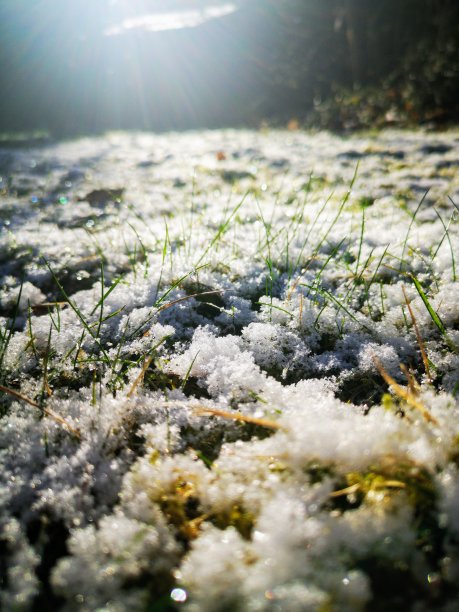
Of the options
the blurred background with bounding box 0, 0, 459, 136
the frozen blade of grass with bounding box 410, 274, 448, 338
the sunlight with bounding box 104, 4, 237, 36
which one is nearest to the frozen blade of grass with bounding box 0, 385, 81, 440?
the frozen blade of grass with bounding box 410, 274, 448, 338

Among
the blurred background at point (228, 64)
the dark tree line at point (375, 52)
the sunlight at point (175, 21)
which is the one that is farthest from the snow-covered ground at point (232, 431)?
the sunlight at point (175, 21)

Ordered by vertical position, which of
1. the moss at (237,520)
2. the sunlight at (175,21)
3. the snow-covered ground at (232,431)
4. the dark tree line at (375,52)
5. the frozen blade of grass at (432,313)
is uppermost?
the sunlight at (175,21)

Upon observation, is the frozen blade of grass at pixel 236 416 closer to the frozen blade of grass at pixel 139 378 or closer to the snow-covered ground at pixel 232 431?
the snow-covered ground at pixel 232 431

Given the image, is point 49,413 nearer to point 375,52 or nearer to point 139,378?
point 139,378

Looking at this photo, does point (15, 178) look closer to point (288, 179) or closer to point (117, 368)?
point (288, 179)

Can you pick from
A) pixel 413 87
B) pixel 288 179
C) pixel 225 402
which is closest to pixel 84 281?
pixel 225 402

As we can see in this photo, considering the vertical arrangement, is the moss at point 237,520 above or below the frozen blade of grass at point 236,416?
below

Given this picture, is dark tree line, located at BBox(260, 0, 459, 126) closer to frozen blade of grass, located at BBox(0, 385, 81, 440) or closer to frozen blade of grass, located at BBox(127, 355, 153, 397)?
frozen blade of grass, located at BBox(127, 355, 153, 397)
